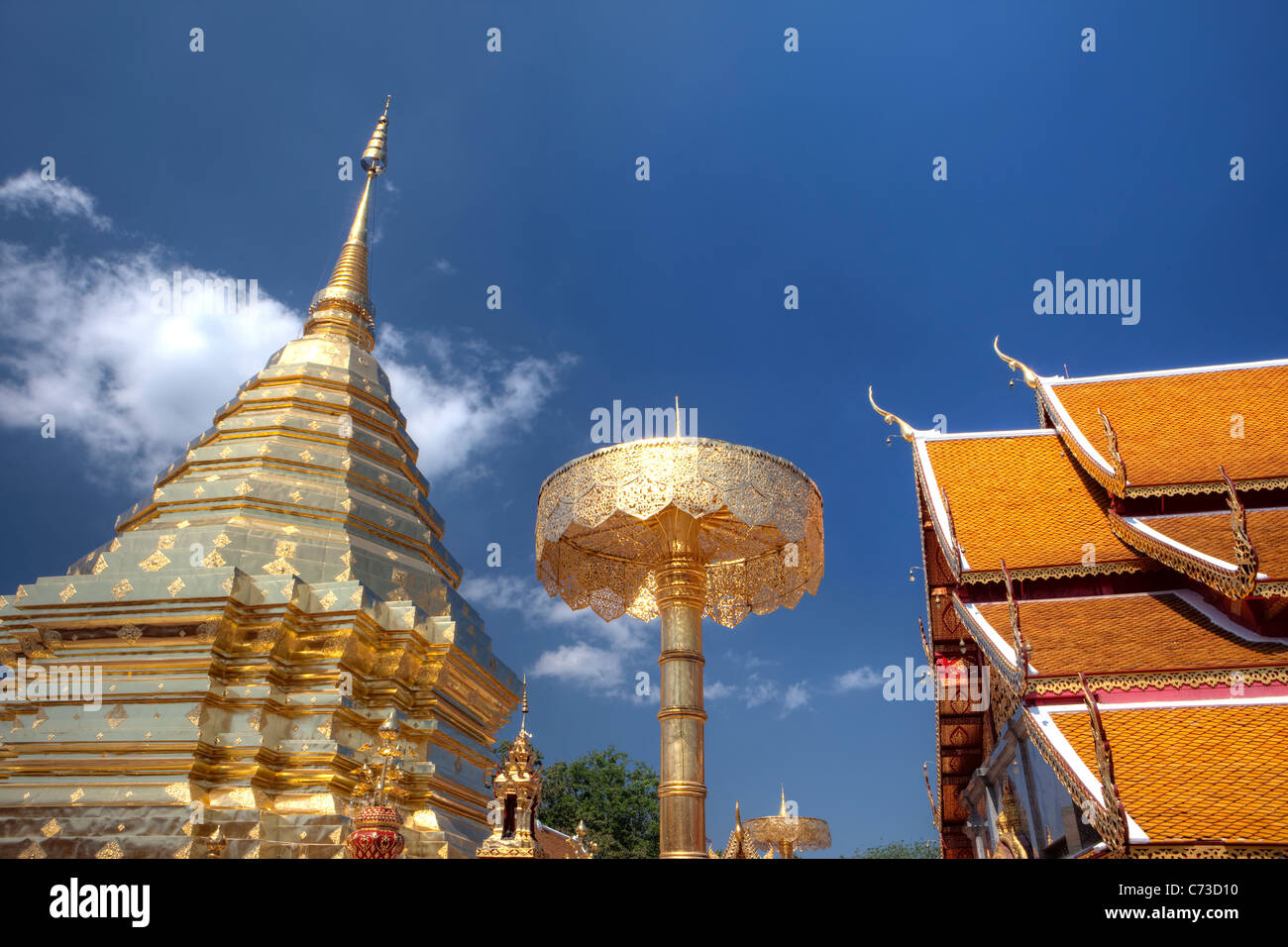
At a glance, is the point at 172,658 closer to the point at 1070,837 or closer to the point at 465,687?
the point at 465,687

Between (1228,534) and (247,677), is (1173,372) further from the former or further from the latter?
(247,677)

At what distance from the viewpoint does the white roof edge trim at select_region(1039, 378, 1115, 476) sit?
→ 10271 mm

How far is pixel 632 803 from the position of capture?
95.8 ft

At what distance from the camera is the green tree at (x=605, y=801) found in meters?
27.7

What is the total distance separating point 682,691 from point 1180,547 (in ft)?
16.2

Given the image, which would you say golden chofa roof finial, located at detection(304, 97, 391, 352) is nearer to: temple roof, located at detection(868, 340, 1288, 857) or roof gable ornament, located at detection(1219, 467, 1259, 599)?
temple roof, located at detection(868, 340, 1288, 857)

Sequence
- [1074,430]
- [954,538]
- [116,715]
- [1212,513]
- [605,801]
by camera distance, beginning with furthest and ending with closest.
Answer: [605,801] < [1074,430] < [116,715] < [954,538] < [1212,513]

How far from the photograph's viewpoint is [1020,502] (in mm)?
10891

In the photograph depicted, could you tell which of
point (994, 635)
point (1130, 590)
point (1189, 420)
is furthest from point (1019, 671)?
point (1189, 420)

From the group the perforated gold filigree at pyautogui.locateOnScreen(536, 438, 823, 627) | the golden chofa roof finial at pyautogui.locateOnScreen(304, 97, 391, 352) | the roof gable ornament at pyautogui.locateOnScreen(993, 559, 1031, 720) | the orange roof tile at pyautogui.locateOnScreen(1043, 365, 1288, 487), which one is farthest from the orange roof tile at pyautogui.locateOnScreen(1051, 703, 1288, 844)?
the golden chofa roof finial at pyautogui.locateOnScreen(304, 97, 391, 352)

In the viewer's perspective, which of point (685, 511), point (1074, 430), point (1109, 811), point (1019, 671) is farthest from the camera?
point (1074, 430)

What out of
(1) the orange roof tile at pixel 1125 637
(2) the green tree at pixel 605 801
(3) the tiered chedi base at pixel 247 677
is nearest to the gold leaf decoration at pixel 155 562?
(3) the tiered chedi base at pixel 247 677

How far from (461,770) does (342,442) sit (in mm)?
5400
